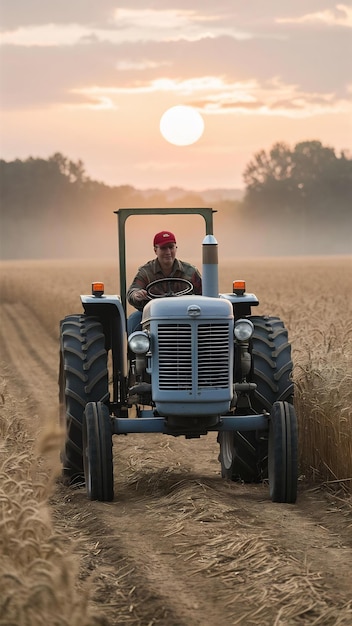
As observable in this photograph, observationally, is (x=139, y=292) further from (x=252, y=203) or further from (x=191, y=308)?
(x=252, y=203)

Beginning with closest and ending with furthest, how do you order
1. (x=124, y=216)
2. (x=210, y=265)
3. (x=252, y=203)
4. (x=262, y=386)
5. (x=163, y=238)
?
(x=210, y=265) < (x=262, y=386) < (x=163, y=238) < (x=124, y=216) < (x=252, y=203)

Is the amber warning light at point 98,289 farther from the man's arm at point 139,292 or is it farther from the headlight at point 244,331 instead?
the headlight at point 244,331

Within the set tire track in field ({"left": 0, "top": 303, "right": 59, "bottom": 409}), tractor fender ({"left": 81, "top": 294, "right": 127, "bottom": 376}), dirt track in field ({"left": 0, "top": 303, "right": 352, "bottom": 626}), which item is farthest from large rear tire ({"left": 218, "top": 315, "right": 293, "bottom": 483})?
tire track in field ({"left": 0, "top": 303, "right": 59, "bottom": 409})

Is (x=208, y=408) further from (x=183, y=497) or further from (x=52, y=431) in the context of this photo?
(x=52, y=431)

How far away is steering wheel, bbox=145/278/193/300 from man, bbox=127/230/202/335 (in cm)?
8

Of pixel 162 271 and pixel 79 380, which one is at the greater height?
pixel 162 271

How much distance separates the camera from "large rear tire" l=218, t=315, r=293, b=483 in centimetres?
796

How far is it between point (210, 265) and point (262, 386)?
102 centimetres

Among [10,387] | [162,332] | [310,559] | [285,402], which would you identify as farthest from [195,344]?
[10,387]

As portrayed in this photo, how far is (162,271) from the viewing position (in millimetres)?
8469

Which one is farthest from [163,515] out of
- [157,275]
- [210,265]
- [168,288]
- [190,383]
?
[157,275]

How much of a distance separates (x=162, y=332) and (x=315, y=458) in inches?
72.3

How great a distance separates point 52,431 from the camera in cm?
527

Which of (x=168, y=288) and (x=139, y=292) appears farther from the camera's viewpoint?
(x=168, y=288)
